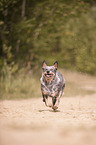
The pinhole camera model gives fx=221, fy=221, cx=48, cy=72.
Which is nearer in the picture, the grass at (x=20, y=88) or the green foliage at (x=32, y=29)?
the grass at (x=20, y=88)

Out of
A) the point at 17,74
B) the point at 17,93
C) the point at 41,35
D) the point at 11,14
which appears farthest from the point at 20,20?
the point at 17,93

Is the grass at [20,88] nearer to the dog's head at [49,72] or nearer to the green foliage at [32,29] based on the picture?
the green foliage at [32,29]

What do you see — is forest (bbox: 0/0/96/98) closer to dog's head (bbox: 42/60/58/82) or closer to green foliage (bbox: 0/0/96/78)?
green foliage (bbox: 0/0/96/78)

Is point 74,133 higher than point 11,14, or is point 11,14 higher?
point 11,14

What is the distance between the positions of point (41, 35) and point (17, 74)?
3.11 m

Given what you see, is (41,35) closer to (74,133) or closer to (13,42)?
(13,42)

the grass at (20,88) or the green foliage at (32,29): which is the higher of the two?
the green foliage at (32,29)

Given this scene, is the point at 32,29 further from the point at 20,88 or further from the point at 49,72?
the point at 49,72

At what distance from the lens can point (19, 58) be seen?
536 inches

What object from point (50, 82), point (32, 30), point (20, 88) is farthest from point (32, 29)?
point (50, 82)

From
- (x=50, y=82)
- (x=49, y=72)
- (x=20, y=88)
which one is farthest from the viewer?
(x=20, y=88)

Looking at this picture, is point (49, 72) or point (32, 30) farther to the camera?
point (32, 30)

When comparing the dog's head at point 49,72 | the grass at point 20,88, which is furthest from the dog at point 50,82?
the grass at point 20,88

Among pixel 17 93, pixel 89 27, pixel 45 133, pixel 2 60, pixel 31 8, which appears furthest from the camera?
pixel 89 27
